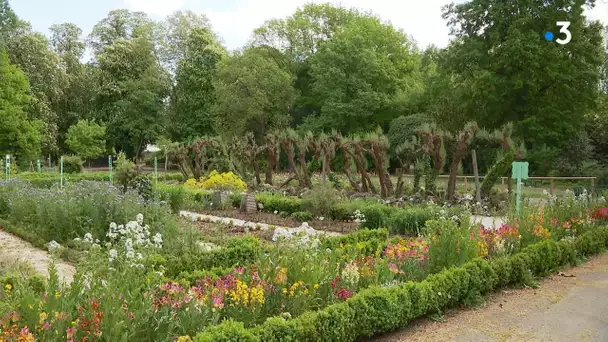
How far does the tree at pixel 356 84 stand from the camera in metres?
29.3

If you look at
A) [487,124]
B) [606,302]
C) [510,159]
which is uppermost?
[487,124]

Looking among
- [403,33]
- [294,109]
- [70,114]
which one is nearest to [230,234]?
[294,109]

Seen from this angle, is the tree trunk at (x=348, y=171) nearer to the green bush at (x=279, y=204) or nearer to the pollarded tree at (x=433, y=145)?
the pollarded tree at (x=433, y=145)

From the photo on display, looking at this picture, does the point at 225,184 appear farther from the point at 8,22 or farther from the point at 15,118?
the point at 8,22

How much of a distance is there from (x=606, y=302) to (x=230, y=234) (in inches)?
245

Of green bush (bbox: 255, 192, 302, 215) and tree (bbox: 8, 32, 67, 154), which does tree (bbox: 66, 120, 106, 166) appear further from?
green bush (bbox: 255, 192, 302, 215)

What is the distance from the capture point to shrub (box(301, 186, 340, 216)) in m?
11.9

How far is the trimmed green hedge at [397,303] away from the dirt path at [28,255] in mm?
3551

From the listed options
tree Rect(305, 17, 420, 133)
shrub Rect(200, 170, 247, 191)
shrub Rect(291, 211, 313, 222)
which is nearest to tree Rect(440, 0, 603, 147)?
tree Rect(305, 17, 420, 133)

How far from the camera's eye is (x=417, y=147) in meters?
14.9

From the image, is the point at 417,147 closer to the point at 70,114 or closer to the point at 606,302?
the point at 606,302

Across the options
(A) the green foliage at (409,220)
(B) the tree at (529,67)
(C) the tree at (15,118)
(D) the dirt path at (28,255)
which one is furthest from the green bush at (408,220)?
(C) the tree at (15,118)

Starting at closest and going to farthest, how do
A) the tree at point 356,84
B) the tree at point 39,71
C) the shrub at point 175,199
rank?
the shrub at point 175,199 → the tree at point 356,84 → the tree at point 39,71

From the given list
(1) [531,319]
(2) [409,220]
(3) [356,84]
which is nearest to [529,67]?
(3) [356,84]
